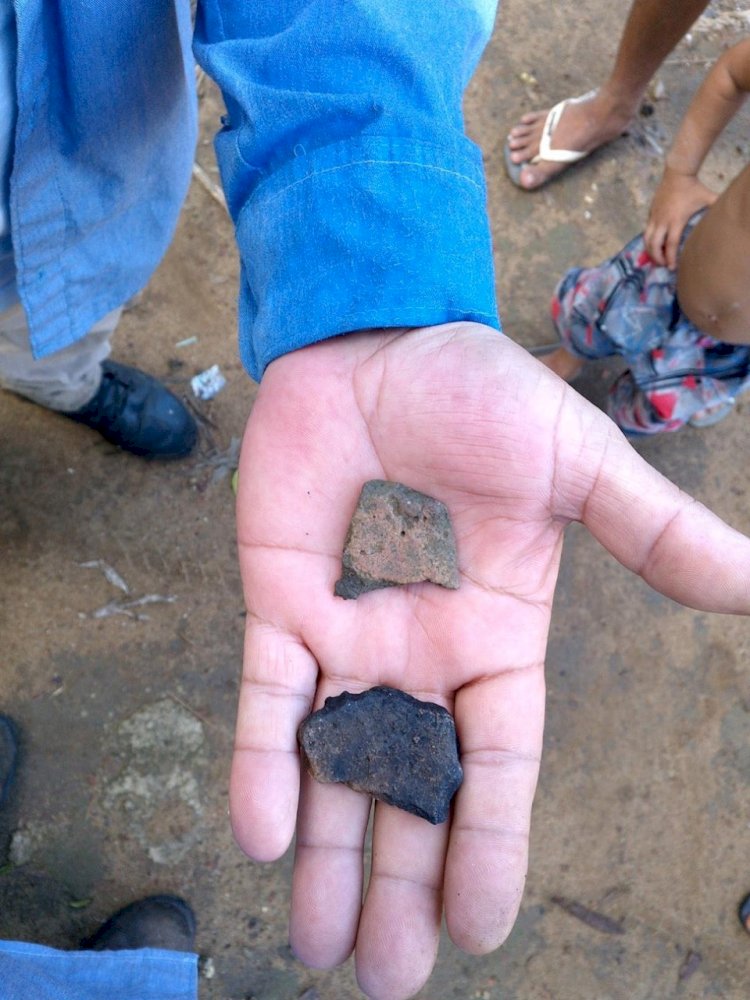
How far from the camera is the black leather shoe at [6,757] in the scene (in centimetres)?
269

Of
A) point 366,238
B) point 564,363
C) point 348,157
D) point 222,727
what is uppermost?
point 348,157

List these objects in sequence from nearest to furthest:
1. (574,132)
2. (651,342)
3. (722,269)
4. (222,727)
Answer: (722,269) → (651,342) → (222,727) → (574,132)

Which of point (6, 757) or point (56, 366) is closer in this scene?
point (56, 366)

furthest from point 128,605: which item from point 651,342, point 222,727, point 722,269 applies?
point 722,269

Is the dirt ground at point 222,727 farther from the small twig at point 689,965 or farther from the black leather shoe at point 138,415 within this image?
the black leather shoe at point 138,415

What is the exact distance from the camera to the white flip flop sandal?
3.37m

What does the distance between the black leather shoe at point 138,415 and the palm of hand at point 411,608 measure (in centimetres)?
122

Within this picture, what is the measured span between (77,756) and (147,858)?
1.39 ft

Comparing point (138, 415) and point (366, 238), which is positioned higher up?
point (366, 238)

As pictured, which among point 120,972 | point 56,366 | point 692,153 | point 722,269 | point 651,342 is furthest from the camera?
point 692,153

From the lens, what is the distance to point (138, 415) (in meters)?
2.89

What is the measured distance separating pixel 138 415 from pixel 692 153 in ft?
6.99

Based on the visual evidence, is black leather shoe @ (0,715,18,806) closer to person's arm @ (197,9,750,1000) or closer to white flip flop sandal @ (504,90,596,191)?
person's arm @ (197,9,750,1000)

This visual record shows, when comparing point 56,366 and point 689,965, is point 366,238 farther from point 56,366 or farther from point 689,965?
point 689,965
